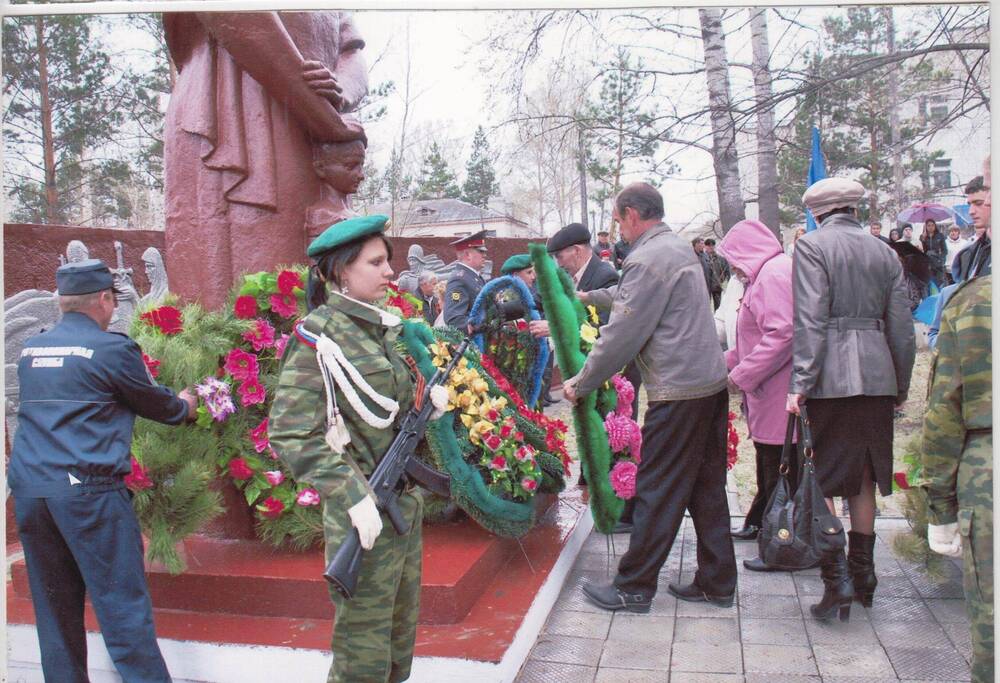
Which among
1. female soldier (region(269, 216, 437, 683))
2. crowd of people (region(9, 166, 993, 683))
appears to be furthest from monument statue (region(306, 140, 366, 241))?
female soldier (region(269, 216, 437, 683))

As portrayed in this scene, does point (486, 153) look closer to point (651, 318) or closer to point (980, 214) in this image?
point (651, 318)

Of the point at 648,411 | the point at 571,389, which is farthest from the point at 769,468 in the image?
the point at 571,389

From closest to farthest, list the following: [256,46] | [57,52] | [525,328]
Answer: [57,52] → [256,46] → [525,328]

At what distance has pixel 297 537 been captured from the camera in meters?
3.47

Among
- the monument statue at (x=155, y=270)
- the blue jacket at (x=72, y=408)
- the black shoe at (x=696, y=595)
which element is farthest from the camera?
the monument statue at (x=155, y=270)

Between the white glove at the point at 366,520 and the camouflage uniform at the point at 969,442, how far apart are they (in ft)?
5.05

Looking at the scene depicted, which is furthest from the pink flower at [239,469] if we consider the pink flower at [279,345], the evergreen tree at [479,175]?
the evergreen tree at [479,175]

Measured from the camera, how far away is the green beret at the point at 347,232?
2.32 meters

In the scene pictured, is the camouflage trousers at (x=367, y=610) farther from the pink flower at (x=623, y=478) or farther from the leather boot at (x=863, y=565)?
the leather boot at (x=863, y=565)

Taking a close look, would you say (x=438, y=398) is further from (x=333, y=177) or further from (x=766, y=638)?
(x=766, y=638)

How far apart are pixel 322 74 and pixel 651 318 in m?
1.78

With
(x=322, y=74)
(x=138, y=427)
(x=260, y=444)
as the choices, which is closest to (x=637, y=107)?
(x=322, y=74)

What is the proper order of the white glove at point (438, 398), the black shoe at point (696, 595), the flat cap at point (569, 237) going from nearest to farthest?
the white glove at point (438, 398) → the black shoe at point (696, 595) → the flat cap at point (569, 237)

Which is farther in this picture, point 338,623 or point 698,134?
point 698,134
